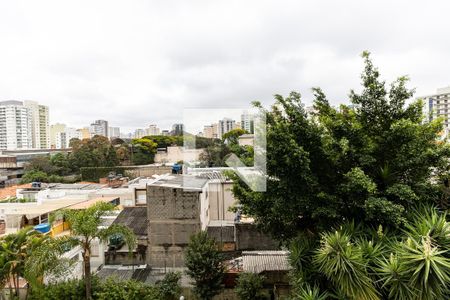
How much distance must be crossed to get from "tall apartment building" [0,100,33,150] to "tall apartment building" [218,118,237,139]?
218 ft

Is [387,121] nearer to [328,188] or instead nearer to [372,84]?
[372,84]

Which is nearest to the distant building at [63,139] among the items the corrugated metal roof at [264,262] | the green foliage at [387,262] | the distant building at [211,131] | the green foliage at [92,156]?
the green foliage at [92,156]

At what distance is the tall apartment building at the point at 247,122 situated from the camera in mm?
6855

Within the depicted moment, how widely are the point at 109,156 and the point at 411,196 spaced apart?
108ft

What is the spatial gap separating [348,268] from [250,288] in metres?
3.85

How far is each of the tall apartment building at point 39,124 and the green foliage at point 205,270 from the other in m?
69.1

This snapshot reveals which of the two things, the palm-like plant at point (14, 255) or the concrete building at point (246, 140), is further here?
the concrete building at point (246, 140)

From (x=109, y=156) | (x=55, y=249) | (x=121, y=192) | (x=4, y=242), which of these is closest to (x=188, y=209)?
(x=55, y=249)

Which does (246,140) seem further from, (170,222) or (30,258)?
(30,258)

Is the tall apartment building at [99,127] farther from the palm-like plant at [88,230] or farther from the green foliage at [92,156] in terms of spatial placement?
the palm-like plant at [88,230]

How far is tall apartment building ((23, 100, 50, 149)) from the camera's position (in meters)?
61.3

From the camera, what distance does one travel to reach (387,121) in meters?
6.00

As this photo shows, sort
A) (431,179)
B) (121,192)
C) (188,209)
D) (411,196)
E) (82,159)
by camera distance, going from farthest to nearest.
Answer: (82,159), (121,192), (188,209), (431,179), (411,196)

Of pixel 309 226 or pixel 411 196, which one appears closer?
pixel 411 196
